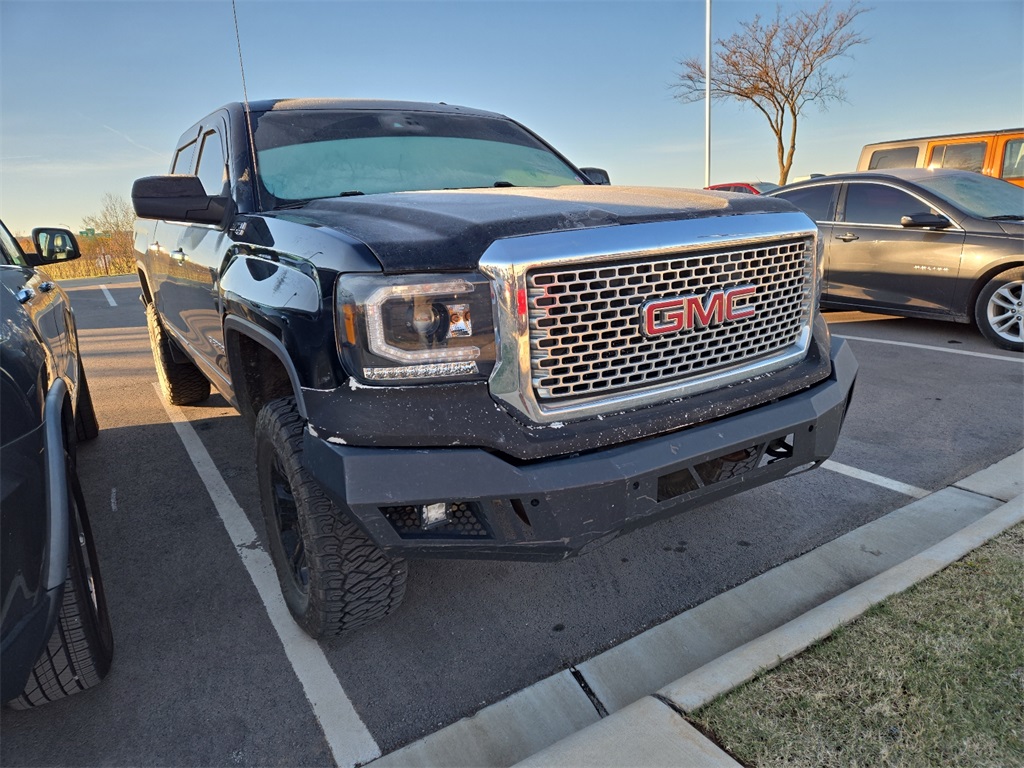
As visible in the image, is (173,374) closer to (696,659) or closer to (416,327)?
(416,327)

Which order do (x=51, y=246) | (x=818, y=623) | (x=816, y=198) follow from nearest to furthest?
(x=818, y=623) < (x=51, y=246) < (x=816, y=198)

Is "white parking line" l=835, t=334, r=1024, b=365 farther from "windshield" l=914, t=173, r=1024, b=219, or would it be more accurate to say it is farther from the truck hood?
the truck hood

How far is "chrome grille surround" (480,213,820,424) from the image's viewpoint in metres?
1.81

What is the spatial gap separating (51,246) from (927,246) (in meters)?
7.10

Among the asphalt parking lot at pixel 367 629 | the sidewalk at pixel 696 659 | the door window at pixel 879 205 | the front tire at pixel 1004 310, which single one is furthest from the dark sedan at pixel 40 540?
the door window at pixel 879 205

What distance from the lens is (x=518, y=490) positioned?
1742mm

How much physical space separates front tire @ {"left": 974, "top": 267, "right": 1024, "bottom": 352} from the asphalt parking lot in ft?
5.50

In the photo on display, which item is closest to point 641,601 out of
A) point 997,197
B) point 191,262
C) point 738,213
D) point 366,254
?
point 738,213

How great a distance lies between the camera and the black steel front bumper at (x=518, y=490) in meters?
1.75

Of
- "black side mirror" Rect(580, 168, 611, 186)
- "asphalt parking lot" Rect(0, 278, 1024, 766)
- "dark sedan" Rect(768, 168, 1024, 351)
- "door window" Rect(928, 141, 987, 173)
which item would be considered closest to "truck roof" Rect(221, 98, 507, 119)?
"black side mirror" Rect(580, 168, 611, 186)

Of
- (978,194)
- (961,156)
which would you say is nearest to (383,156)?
(978,194)

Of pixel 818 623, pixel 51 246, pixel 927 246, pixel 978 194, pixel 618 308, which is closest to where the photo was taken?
pixel 618 308

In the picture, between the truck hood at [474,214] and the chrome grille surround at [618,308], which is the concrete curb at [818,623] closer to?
the chrome grille surround at [618,308]

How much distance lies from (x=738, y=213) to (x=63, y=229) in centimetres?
380
